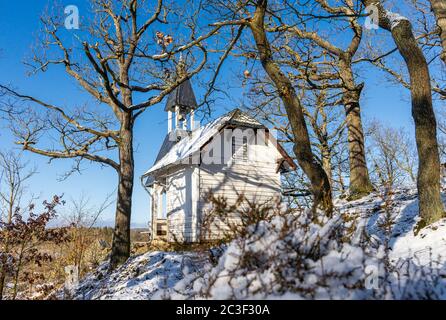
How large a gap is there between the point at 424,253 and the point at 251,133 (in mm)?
11151

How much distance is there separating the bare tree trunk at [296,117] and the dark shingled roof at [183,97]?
439 inches

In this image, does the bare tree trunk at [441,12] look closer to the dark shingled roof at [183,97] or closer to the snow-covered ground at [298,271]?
the snow-covered ground at [298,271]

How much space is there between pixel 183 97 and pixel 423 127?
13354mm

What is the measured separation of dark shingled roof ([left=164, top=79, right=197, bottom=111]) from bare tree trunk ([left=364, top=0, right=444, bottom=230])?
12.3 metres

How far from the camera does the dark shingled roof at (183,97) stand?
58.3ft

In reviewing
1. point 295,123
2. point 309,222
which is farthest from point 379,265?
point 295,123

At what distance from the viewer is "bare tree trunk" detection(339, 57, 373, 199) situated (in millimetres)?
12180

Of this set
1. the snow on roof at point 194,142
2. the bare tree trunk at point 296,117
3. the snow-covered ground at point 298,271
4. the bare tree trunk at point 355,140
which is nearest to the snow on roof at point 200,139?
the snow on roof at point 194,142

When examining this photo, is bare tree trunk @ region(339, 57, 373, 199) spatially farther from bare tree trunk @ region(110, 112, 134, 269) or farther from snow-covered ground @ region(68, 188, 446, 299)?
snow-covered ground @ region(68, 188, 446, 299)

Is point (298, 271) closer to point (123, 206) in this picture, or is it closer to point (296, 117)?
point (296, 117)

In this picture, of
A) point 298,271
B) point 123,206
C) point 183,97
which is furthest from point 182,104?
point 298,271

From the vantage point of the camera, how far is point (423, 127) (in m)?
6.12

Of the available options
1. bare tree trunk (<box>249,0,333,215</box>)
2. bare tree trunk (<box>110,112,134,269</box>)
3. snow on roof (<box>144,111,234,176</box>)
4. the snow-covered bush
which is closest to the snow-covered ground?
the snow-covered bush
